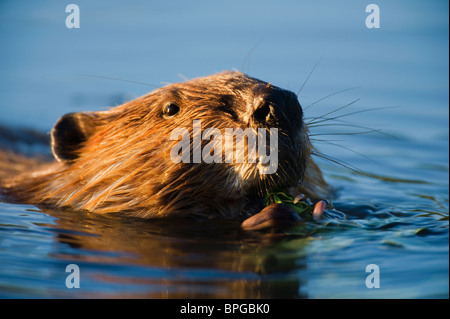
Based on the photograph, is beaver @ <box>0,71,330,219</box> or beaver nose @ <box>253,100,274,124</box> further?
beaver @ <box>0,71,330,219</box>

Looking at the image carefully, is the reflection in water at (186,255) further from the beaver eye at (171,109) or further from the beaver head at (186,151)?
the beaver eye at (171,109)

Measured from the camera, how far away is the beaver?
4043 mm

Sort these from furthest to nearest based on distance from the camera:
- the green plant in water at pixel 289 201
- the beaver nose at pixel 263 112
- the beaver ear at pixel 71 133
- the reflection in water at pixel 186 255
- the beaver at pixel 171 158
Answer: the beaver ear at pixel 71 133 → the green plant in water at pixel 289 201 → the beaver at pixel 171 158 → the beaver nose at pixel 263 112 → the reflection in water at pixel 186 255

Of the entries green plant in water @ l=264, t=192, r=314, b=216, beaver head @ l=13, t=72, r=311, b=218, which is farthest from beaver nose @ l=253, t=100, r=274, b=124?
green plant in water @ l=264, t=192, r=314, b=216

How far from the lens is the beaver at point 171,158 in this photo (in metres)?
4.04

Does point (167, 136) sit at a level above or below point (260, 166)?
above

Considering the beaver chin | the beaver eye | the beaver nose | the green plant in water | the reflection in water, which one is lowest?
the reflection in water

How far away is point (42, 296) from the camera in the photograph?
11.5 feet

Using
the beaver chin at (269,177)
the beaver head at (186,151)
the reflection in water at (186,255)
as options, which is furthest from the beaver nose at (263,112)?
the reflection in water at (186,255)

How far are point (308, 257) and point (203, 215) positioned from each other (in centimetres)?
76

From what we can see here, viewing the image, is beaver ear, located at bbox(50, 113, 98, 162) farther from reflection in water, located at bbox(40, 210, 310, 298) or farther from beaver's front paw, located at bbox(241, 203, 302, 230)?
beaver's front paw, located at bbox(241, 203, 302, 230)

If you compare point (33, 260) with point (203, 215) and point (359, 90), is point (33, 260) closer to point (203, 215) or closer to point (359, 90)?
point (203, 215)

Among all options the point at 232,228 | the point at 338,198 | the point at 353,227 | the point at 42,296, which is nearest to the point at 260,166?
the point at 232,228

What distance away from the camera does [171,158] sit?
4.27 m
